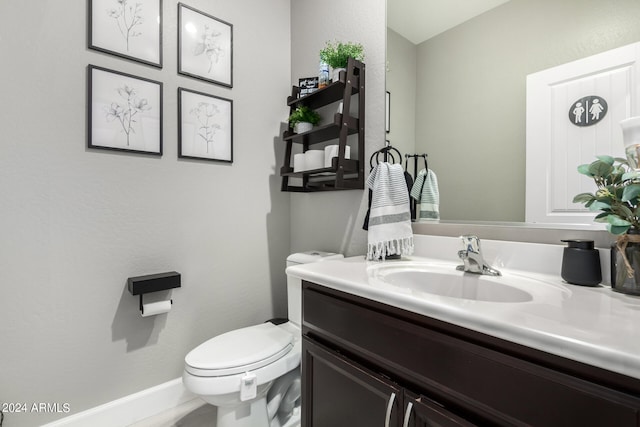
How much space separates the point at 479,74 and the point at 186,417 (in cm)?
209

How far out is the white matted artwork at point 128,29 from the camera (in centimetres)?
130

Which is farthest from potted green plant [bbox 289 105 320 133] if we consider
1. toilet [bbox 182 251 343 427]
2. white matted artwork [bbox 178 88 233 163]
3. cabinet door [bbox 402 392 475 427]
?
cabinet door [bbox 402 392 475 427]

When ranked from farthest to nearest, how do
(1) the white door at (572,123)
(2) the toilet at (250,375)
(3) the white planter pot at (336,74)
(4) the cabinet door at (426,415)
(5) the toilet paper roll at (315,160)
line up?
1. (5) the toilet paper roll at (315,160)
2. (3) the white planter pot at (336,74)
3. (2) the toilet at (250,375)
4. (1) the white door at (572,123)
5. (4) the cabinet door at (426,415)

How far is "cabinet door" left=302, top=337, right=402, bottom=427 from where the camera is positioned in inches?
29.6

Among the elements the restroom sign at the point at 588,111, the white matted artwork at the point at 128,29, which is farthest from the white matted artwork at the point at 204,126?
the restroom sign at the point at 588,111

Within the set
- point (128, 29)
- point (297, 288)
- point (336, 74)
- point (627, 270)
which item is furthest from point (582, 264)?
point (128, 29)

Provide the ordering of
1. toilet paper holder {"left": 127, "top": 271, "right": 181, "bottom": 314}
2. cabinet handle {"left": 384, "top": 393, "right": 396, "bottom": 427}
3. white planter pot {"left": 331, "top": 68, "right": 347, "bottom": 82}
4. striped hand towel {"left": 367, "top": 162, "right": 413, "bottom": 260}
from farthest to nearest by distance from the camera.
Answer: white planter pot {"left": 331, "top": 68, "right": 347, "bottom": 82}
toilet paper holder {"left": 127, "top": 271, "right": 181, "bottom": 314}
striped hand towel {"left": 367, "top": 162, "right": 413, "bottom": 260}
cabinet handle {"left": 384, "top": 393, "right": 396, "bottom": 427}

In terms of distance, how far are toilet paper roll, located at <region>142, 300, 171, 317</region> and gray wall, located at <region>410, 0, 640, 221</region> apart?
1395 millimetres

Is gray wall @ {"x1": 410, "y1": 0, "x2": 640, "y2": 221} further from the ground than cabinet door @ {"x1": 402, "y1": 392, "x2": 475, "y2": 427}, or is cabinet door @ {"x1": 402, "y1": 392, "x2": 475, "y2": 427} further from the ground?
gray wall @ {"x1": 410, "y1": 0, "x2": 640, "y2": 221}

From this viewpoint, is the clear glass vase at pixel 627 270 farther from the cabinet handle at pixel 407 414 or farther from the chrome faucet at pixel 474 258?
the cabinet handle at pixel 407 414

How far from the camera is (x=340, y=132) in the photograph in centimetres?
140

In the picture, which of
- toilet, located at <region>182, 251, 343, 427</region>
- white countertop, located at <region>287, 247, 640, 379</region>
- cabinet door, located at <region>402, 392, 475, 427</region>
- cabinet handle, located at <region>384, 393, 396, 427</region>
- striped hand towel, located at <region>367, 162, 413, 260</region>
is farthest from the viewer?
striped hand towel, located at <region>367, 162, 413, 260</region>

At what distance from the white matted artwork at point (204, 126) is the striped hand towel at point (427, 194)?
1073 mm

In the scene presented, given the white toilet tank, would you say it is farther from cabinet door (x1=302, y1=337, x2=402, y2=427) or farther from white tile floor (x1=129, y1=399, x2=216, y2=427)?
white tile floor (x1=129, y1=399, x2=216, y2=427)
